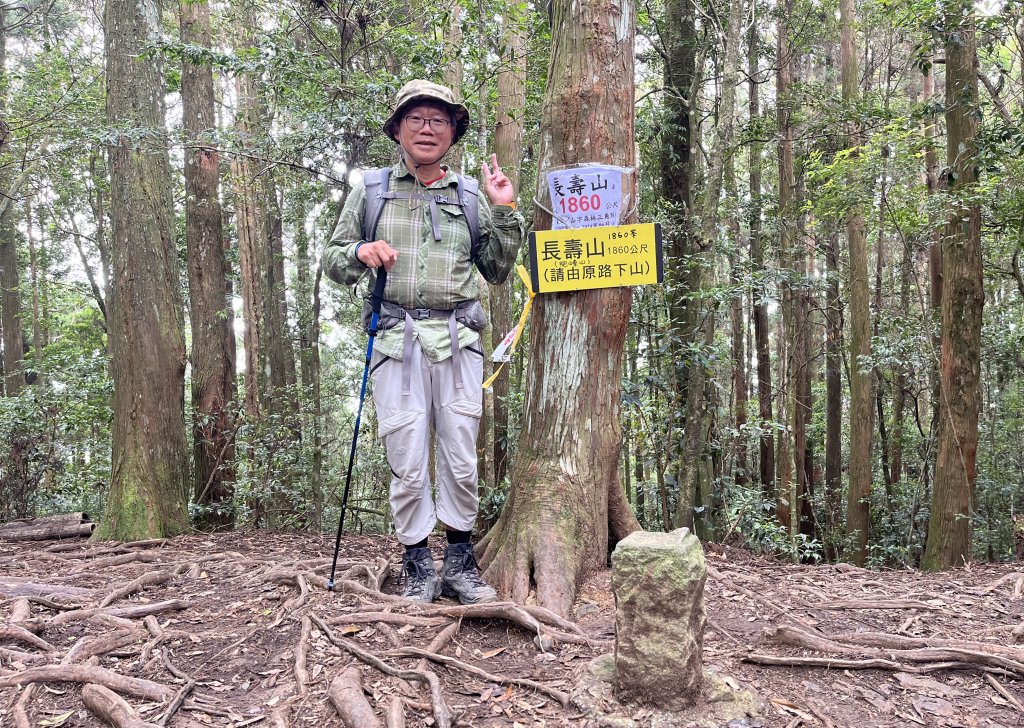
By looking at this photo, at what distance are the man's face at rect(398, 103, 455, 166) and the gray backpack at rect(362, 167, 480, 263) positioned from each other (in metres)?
0.17

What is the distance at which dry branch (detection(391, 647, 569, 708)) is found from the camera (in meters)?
2.59

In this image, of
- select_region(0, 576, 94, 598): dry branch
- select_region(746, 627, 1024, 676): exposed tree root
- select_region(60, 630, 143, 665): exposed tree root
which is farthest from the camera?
select_region(0, 576, 94, 598): dry branch

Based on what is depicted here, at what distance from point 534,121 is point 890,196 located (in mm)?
5378

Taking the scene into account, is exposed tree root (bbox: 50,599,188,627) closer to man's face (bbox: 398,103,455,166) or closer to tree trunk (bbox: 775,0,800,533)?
man's face (bbox: 398,103,455,166)

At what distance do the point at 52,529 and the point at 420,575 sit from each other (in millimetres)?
4444

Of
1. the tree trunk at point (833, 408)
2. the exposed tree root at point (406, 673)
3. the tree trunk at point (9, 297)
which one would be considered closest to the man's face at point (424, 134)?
the exposed tree root at point (406, 673)

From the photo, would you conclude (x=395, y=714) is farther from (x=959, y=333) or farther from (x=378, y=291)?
(x=959, y=333)

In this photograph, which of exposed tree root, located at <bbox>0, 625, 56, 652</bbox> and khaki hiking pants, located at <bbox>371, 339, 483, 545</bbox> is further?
khaki hiking pants, located at <bbox>371, 339, 483, 545</bbox>

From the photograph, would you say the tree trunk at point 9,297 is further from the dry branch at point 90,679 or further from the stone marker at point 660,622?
the stone marker at point 660,622

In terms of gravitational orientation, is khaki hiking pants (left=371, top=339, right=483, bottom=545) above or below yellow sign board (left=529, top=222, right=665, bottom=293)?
below

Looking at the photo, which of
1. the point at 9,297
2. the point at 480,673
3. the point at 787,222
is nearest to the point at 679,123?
the point at 787,222

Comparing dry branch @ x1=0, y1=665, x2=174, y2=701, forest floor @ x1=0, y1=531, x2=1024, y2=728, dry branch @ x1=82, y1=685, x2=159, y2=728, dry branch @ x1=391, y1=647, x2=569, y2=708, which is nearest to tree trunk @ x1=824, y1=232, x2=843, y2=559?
forest floor @ x1=0, y1=531, x2=1024, y2=728

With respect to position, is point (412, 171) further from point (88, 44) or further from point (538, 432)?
point (88, 44)

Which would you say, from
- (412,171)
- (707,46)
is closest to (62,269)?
(707,46)
